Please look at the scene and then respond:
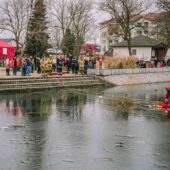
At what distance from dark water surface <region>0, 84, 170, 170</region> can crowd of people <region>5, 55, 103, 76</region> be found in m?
9.01

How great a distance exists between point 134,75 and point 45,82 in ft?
36.3

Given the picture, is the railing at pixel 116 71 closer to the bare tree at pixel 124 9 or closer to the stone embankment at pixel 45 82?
the stone embankment at pixel 45 82

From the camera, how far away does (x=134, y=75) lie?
4169cm

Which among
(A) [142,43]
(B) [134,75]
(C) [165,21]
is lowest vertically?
(B) [134,75]

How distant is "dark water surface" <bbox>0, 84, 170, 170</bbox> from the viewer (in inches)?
493

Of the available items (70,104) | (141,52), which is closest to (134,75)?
(70,104)

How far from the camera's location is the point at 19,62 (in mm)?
40531

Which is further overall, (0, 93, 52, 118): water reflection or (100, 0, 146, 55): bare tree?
(100, 0, 146, 55): bare tree

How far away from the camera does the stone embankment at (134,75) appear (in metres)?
38.9

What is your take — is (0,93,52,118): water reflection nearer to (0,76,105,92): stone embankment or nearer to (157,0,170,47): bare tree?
(0,76,105,92): stone embankment

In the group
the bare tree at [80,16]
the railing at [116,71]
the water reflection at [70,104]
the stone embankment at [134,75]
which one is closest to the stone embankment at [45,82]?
the railing at [116,71]

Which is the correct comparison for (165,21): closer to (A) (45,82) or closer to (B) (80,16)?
(B) (80,16)

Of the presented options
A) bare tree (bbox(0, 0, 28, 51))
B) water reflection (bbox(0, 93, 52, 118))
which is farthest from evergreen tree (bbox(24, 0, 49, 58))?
water reflection (bbox(0, 93, 52, 118))

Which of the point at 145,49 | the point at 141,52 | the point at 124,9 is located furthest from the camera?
the point at 141,52
